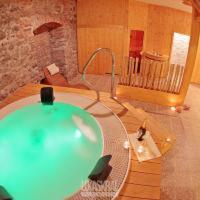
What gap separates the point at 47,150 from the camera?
4398 mm

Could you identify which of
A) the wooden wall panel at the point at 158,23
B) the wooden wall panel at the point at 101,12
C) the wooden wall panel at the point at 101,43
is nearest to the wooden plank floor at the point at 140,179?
the wooden wall panel at the point at 101,43

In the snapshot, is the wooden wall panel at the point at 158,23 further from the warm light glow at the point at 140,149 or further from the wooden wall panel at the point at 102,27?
the warm light glow at the point at 140,149

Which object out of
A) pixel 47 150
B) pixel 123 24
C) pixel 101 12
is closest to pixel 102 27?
pixel 101 12

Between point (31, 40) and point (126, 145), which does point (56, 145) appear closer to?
point (126, 145)

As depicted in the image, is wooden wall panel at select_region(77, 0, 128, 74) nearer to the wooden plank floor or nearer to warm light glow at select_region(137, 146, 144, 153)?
the wooden plank floor

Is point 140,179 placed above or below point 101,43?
below

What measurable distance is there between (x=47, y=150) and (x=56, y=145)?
22 centimetres

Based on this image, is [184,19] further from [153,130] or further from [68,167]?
[68,167]

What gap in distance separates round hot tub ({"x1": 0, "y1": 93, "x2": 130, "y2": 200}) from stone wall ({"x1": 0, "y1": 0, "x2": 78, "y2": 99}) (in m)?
1.50

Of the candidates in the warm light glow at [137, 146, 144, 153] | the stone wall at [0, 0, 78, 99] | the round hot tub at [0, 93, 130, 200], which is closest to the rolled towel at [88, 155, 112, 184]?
Answer: the round hot tub at [0, 93, 130, 200]

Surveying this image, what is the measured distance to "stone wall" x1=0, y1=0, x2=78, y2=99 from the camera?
18.3 ft

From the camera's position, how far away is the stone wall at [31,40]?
18.3ft

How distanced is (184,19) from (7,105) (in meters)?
7.22

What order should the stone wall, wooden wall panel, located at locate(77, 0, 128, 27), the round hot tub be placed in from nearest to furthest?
the round hot tub → the stone wall → wooden wall panel, located at locate(77, 0, 128, 27)
